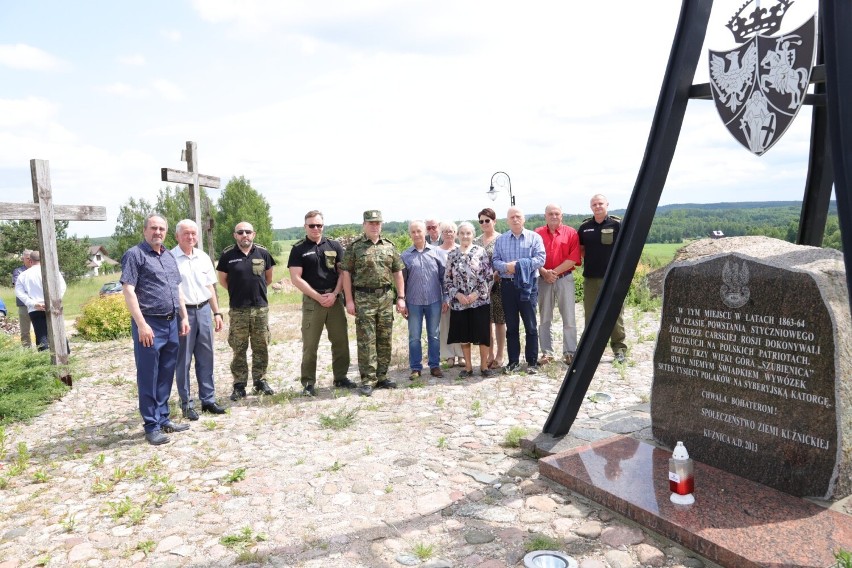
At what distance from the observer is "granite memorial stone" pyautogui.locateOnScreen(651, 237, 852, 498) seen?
342cm

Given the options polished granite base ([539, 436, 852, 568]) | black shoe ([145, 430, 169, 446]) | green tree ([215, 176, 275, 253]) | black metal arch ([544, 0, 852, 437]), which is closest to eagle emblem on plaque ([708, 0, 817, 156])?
black metal arch ([544, 0, 852, 437])

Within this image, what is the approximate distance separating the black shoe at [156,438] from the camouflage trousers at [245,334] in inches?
51.1

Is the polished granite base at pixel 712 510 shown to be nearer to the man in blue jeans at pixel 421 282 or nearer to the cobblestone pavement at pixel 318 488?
the cobblestone pavement at pixel 318 488

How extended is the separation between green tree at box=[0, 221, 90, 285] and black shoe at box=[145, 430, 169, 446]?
3077cm

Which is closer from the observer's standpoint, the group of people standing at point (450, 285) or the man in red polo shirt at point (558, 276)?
the group of people standing at point (450, 285)

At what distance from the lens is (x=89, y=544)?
359 cm

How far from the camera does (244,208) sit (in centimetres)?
4766

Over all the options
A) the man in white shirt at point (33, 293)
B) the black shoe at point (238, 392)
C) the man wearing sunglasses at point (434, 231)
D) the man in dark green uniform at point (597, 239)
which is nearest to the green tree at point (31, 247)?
the man in white shirt at point (33, 293)

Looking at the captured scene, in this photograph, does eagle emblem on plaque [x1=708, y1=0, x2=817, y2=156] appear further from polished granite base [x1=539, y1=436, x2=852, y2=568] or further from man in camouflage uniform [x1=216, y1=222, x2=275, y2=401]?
man in camouflage uniform [x1=216, y1=222, x2=275, y2=401]

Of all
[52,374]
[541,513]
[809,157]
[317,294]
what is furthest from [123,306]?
[809,157]

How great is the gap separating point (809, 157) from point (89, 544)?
5875mm

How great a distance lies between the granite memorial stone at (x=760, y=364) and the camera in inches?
135

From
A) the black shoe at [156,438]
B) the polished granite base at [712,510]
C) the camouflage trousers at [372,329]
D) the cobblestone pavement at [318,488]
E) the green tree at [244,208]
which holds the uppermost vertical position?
the green tree at [244,208]

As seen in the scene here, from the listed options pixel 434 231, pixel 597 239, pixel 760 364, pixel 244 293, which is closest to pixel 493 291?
pixel 597 239
